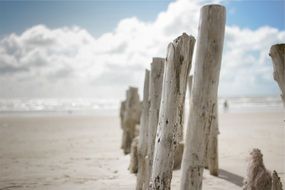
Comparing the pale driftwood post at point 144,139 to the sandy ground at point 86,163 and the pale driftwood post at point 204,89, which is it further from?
the pale driftwood post at point 204,89

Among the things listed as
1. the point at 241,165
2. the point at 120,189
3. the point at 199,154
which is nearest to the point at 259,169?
the point at 199,154

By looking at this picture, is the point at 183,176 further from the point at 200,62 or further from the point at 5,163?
the point at 5,163

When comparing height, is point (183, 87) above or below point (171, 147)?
above

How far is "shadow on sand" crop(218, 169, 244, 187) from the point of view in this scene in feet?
23.1

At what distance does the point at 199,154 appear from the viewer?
3984 millimetres

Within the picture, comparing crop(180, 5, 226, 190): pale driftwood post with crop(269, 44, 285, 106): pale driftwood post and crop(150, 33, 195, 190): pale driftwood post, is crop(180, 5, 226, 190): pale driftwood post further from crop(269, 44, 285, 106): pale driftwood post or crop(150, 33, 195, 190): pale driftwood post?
crop(269, 44, 285, 106): pale driftwood post

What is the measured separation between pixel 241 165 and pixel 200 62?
5.71 meters

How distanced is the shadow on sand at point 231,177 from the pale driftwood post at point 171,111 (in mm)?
3192

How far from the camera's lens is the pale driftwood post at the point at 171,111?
439 centimetres

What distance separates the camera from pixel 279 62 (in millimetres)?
3725

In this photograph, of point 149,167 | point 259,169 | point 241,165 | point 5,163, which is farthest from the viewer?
point 5,163

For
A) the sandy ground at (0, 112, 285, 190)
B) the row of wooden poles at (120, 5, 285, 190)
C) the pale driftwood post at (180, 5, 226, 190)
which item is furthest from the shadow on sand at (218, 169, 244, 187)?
the pale driftwood post at (180, 5, 226, 190)

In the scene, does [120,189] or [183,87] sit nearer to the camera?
[183,87]

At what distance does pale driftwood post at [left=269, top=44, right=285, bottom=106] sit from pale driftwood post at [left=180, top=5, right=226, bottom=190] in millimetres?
645
